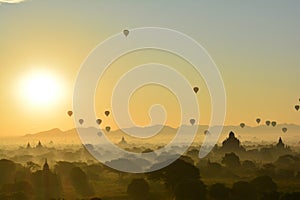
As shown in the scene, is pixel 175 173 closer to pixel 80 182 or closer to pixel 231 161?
pixel 80 182

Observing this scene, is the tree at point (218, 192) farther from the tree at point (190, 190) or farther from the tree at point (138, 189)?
the tree at point (138, 189)

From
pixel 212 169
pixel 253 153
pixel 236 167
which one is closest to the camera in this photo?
pixel 212 169

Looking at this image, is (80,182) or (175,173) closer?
(80,182)

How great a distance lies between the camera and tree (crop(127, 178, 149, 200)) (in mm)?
60594

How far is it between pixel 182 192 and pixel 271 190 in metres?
10.5

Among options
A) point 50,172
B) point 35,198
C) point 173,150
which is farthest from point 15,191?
point 173,150

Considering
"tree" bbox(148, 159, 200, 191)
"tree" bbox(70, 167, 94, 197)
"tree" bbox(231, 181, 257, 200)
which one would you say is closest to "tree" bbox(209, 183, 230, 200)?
"tree" bbox(231, 181, 257, 200)

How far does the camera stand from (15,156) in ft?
258

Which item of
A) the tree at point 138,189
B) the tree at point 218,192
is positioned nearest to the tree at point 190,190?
the tree at point 218,192

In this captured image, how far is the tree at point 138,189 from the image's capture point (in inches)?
2386

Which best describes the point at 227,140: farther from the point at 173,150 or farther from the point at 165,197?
the point at 165,197

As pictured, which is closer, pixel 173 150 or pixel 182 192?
pixel 182 192

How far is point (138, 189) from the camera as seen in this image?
208ft

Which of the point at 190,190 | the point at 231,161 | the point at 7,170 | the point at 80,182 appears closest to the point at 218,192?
the point at 190,190
